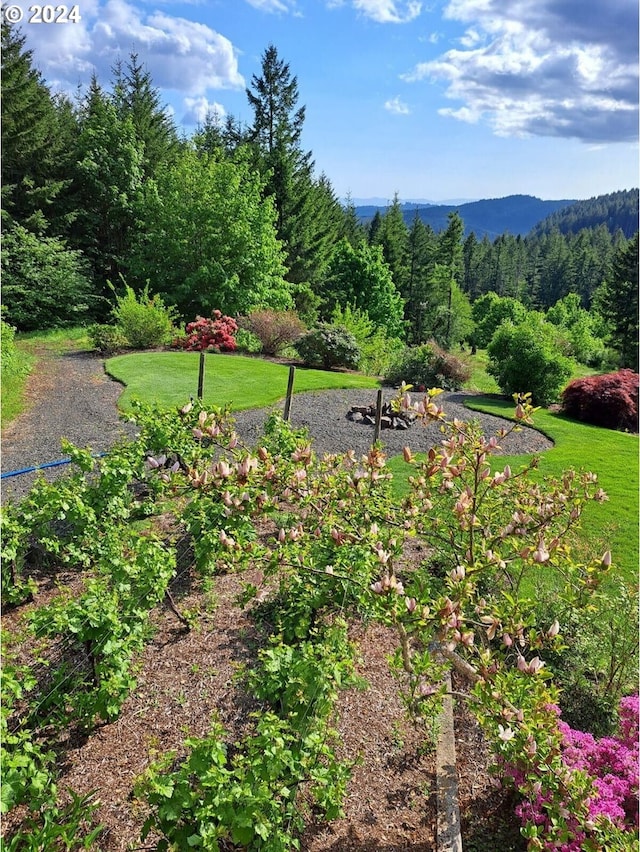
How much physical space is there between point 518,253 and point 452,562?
74.6 m

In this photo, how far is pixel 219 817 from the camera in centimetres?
183

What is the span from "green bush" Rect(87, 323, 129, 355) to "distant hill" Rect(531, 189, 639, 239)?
15350 centimetres

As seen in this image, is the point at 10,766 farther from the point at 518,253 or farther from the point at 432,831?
the point at 518,253

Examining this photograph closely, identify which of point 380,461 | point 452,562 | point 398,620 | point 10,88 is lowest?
point 452,562

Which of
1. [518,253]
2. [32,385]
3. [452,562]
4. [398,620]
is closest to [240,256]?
[32,385]

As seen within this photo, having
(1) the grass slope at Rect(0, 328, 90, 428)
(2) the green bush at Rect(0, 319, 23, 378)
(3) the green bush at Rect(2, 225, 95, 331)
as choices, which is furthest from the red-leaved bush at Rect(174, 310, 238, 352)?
(3) the green bush at Rect(2, 225, 95, 331)

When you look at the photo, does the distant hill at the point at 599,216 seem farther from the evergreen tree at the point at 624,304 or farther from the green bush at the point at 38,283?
the green bush at the point at 38,283

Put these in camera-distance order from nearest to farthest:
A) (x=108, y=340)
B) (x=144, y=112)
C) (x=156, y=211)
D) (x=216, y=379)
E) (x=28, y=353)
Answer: (x=216, y=379) → (x=28, y=353) → (x=108, y=340) → (x=156, y=211) → (x=144, y=112)

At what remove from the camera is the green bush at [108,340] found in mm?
13672

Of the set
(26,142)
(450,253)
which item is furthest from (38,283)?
(450,253)

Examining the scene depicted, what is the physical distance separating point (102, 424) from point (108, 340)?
20.5 ft

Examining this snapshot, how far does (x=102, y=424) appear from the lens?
819cm

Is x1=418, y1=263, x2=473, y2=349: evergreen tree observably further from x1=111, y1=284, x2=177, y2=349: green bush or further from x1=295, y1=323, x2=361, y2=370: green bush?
x1=111, y1=284, x2=177, y2=349: green bush

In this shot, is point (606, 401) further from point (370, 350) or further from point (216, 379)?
point (216, 379)
